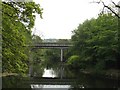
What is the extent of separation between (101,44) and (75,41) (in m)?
20.3

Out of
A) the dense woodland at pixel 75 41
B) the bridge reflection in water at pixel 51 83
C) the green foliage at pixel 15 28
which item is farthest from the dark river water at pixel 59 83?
the green foliage at pixel 15 28

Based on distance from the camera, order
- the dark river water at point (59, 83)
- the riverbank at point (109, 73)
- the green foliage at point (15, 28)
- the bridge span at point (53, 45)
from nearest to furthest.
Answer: the green foliage at point (15, 28), the dark river water at point (59, 83), the riverbank at point (109, 73), the bridge span at point (53, 45)

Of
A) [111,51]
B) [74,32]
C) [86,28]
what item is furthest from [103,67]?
[74,32]

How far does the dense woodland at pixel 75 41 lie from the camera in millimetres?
11188

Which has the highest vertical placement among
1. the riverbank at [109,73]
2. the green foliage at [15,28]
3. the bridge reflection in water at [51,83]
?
the green foliage at [15,28]

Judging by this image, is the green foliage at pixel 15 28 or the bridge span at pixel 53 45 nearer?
the green foliage at pixel 15 28

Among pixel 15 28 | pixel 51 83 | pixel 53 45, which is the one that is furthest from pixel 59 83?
pixel 53 45

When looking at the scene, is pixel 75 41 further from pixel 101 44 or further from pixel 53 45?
pixel 53 45

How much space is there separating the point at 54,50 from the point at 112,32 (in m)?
63.8

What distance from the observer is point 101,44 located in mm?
50750

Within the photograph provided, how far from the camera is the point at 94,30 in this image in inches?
2258

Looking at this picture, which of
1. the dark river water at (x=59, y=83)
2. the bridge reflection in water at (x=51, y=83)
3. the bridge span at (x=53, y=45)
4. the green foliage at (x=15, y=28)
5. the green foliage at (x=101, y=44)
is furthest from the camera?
the bridge span at (x=53, y=45)

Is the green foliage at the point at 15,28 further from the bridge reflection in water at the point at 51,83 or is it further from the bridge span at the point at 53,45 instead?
the bridge span at the point at 53,45

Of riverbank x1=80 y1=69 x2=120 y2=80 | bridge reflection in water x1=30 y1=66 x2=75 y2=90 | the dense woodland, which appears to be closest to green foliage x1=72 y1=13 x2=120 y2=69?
the dense woodland
